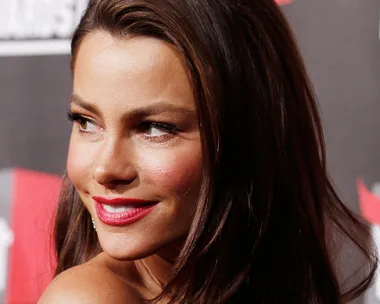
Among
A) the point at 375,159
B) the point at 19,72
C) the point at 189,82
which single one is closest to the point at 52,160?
the point at 19,72

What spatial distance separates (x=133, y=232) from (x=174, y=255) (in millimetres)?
100

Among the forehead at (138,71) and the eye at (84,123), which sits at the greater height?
the forehead at (138,71)

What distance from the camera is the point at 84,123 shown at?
893mm

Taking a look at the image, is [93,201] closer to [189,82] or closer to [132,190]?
[132,190]

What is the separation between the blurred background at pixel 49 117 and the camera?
1468 millimetres

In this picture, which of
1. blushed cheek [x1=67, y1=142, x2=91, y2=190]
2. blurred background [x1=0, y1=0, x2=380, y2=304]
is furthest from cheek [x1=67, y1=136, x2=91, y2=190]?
blurred background [x1=0, y1=0, x2=380, y2=304]

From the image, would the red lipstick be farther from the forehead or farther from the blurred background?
the blurred background

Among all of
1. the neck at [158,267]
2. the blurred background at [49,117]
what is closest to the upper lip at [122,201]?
the neck at [158,267]

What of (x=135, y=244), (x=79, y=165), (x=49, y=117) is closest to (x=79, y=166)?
(x=79, y=165)

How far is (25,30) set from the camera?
1557mm

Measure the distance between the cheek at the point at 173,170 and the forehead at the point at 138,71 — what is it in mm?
69

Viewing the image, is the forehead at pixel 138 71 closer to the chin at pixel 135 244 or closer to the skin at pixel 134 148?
the skin at pixel 134 148

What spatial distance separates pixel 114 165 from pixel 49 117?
805mm

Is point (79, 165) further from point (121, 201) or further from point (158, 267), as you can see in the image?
point (158, 267)
